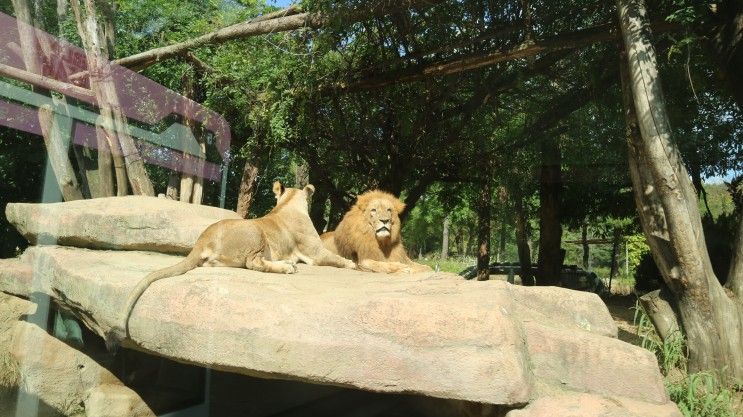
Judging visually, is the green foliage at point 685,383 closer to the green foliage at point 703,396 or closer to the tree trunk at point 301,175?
the green foliage at point 703,396

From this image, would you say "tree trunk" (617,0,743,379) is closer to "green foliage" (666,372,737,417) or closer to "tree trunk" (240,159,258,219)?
"green foliage" (666,372,737,417)

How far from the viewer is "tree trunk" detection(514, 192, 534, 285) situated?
46.5 ft

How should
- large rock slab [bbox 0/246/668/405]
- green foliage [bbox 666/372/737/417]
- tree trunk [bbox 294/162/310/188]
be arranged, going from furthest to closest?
tree trunk [bbox 294/162/310/188]
green foliage [bbox 666/372/737/417]
large rock slab [bbox 0/246/668/405]

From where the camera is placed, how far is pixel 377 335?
4605 mm

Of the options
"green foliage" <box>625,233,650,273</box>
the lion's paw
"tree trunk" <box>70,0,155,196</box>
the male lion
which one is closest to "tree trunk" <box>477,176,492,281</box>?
the male lion

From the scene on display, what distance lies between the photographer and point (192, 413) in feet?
21.9

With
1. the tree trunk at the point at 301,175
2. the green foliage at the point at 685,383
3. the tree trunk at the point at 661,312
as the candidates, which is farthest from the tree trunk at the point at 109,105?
the green foliage at the point at 685,383

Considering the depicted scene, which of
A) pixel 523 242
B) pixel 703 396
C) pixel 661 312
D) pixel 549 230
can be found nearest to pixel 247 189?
pixel 549 230

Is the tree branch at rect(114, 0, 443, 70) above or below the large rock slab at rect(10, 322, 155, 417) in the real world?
above

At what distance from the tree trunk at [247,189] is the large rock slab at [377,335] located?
4.87m

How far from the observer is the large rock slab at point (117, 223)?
22.4 feet

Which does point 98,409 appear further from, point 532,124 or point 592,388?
point 532,124

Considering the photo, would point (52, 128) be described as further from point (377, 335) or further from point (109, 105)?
point (377, 335)

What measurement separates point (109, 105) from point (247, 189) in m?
2.63
